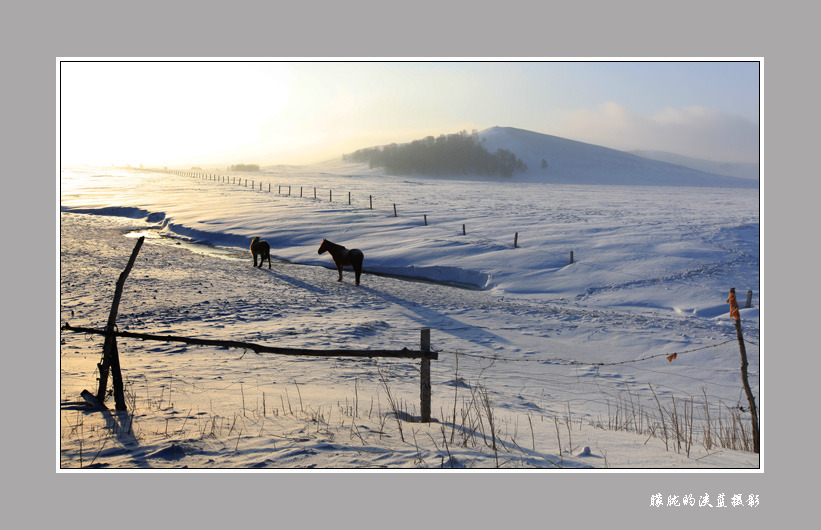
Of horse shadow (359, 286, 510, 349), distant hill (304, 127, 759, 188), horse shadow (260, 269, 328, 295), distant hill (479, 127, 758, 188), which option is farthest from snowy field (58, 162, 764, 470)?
distant hill (479, 127, 758, 188)

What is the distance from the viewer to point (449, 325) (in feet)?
45.2

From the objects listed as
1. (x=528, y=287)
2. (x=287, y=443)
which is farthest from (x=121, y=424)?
(x=528, y=287)

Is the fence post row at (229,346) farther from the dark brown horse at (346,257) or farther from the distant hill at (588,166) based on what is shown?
the distant hill at (588,166)

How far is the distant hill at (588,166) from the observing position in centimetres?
9988

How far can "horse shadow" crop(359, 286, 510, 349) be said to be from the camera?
41.3 ft

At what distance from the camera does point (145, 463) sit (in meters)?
4.92

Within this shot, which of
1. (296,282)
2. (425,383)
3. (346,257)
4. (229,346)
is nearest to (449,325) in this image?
(346,257)

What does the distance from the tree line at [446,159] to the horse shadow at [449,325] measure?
78.0m

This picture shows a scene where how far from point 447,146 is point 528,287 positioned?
8022cm

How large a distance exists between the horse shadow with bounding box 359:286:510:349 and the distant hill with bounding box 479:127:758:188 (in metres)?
84.1

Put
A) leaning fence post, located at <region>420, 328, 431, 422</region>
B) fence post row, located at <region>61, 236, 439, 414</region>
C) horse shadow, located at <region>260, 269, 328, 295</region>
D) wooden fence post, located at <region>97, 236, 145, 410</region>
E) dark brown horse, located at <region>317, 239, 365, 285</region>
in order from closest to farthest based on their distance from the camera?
fence post row, located at <region>61, 236, 439, 414</region> < leaning fence post, located at <region>420, 328, 431, 422</region> < wooden fence post, located at <region>97, 236, 145, 410</region> < horse shadow, located at <region>260, 269, 328, 295</region> < dark brown horse, located at <region>317, 239, 365, 285</region>

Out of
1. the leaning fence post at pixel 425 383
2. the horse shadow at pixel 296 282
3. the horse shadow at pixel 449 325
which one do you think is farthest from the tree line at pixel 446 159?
the leaning fence post at pixel 425 383

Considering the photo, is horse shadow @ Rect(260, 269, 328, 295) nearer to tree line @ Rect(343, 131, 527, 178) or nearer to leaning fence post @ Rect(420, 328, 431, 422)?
leaning fence post @ Rect(420, 328, 431, 422)

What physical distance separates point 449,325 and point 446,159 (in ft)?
268
